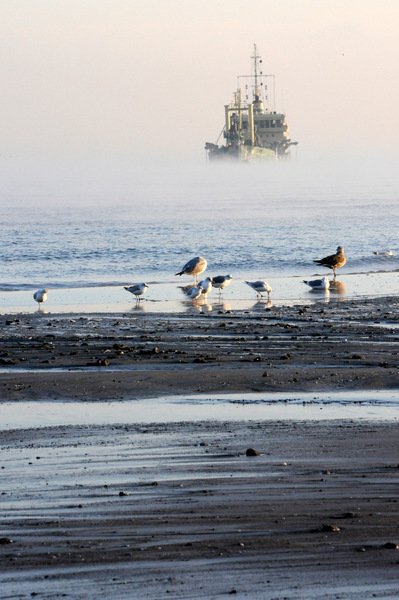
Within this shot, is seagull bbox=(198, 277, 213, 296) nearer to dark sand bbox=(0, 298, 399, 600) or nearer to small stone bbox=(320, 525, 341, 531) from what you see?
dark sand bbox=(0, 298, 399, 600)

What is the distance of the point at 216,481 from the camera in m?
5.62

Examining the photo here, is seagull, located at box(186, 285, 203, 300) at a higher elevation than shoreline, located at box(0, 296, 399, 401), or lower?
lower

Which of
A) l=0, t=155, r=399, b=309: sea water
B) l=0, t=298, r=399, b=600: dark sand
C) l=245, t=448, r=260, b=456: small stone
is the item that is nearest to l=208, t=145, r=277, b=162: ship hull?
l=0, t=155, r=399, b=309: sea water

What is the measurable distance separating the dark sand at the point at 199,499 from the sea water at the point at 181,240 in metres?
8.85

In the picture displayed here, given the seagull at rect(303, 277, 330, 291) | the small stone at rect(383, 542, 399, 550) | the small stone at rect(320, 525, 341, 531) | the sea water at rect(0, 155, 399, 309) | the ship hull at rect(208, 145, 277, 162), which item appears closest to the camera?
the small stone at rect(383, 542, 399, 550)

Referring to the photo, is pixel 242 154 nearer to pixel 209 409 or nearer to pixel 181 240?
pixel 181 240

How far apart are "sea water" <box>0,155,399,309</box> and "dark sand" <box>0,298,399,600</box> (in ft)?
29.0

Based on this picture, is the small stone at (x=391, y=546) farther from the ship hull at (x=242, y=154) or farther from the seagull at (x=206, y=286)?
the ship hull at (x=242, y=154)

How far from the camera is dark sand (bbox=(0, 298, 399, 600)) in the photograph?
14.1 feet

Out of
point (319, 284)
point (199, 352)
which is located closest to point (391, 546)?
point (199, 352)

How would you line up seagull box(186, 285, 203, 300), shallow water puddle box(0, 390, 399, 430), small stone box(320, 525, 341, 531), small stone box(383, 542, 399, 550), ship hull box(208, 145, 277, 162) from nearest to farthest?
small stone box(383, 542, 399, 550) < small stone box(320, 525, 341, 531) < shallow water puddle box(0, 390, 399, 430) < seagull box(186, 285, 203, 300) < ship hull box(208, 145, 277, 162)

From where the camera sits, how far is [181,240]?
3384cm

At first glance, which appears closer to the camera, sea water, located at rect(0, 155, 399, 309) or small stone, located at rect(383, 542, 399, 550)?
small stone, located at rect(383, 542, 399, 550)

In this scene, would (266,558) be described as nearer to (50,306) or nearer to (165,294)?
(50,306)
